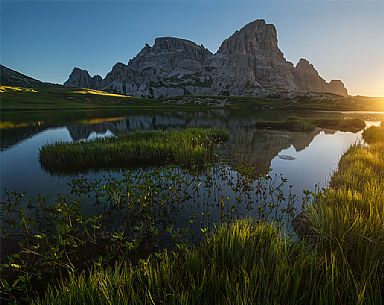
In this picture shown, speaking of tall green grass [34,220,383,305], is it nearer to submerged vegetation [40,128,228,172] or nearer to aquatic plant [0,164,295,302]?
aquatic plant [0,164,295,302]

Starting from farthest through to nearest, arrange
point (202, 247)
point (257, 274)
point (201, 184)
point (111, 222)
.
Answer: point (201, 184), point (111, 222), point (202, 247), point (257, 274)

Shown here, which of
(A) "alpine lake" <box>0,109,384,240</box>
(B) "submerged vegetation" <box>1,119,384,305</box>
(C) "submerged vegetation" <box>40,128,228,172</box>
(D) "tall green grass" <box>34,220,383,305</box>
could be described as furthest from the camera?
(C) "submerged vegetation" <box>40,128,228,172</box>

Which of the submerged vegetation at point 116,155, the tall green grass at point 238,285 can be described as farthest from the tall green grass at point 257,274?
the submerged vegetation at point 116,155

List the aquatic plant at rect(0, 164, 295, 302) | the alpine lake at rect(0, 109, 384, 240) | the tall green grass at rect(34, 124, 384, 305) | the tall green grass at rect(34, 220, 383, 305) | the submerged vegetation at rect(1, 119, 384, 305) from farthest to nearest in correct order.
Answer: the alpine lake at rect(0, 109, 384, 240) < the aquatic plant at rect(0, 164, 295, 302) < the submerged vegetation at rect(1, 119, 384, 305) < the tall green grass at rect(34, 124, 384, 305) < the tall green grass at rect(34, 220, 383, 305)

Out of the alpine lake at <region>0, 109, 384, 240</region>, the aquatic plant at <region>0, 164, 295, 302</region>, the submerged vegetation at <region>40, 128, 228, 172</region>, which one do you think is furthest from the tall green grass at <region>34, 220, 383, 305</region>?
the submerged vegetation at <region>40, 128, 228, 172</region>

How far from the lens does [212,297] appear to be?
5.13 m

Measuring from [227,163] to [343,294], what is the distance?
1906 cm

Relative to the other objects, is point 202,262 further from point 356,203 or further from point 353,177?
point 353,177

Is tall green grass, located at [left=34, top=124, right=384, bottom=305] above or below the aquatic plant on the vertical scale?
above

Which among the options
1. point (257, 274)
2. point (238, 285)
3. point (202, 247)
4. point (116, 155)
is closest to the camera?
point (238, 285)

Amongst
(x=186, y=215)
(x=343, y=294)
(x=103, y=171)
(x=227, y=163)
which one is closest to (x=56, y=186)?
(x=103, y=171)

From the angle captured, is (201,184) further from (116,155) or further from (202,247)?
(116,155)

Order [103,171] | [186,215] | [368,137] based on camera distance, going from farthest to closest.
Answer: [368,137] → [103,171] → [186,215]

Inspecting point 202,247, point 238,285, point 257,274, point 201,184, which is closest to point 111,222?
point 202,247
